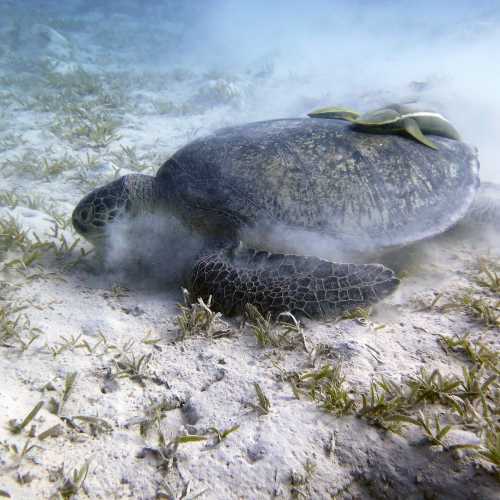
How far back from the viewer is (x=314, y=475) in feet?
3.82

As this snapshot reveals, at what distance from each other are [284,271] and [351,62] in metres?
10.3

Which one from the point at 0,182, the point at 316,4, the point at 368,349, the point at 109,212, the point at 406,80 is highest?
the point at 316,4

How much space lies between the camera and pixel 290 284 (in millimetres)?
1966

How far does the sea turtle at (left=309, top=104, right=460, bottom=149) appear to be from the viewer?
8.51 feet

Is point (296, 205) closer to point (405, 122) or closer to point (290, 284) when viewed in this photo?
point (290, 284)

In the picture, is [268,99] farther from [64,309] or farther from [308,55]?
[64,309]

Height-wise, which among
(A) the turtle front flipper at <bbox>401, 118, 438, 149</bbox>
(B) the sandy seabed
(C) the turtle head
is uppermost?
Result: (A) the turtle front flipper at <bbox>401, 118, 438, 149</bbox>

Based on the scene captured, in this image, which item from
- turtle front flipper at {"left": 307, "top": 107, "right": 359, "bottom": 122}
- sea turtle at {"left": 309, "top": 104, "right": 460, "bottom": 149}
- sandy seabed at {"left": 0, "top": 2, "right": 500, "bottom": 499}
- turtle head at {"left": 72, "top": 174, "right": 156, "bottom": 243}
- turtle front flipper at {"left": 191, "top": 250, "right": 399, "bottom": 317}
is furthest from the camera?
turtle front flipper at {"left": 307, "top": 107, "right": 359, "bottom": 122}

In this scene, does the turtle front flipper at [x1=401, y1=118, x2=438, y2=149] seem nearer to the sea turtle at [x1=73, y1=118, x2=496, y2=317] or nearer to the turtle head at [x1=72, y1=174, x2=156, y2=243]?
the sea turtle at [x1=73, y1=118, x2=496, y2=317]

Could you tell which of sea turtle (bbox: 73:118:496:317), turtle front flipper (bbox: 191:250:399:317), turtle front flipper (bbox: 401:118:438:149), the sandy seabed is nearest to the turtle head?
sea turtle (bbox: 73:118:496:317)

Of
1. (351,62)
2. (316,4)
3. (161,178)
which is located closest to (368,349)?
(161,178)

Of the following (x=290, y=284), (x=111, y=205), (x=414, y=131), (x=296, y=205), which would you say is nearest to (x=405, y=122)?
(x=414, y=131)

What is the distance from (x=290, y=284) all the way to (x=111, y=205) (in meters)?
1.44

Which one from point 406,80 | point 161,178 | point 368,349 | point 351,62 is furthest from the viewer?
point 351,62
